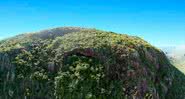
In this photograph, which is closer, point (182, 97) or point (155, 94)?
point (155, 94)

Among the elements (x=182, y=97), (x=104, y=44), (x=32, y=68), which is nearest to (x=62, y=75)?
(x=32, y=68)

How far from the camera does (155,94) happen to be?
73.2m

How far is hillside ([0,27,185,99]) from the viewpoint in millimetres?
70062

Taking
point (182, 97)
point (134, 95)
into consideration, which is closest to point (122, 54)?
point (134, 95)

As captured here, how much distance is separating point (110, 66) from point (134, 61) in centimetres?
602

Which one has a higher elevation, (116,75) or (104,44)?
(104,44)

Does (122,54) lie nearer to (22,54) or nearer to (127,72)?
(127,72)

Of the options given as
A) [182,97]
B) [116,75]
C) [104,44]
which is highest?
[104,44]

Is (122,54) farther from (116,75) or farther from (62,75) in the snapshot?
(62,75)

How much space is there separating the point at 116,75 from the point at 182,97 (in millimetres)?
22569

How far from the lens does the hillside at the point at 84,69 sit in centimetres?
7006

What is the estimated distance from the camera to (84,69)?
7275 centimetres

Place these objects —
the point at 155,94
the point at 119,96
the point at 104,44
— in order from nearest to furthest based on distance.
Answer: the point at 119,96 < the point at 155,94 < the point at 104,44

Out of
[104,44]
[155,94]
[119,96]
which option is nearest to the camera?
[119,96]
